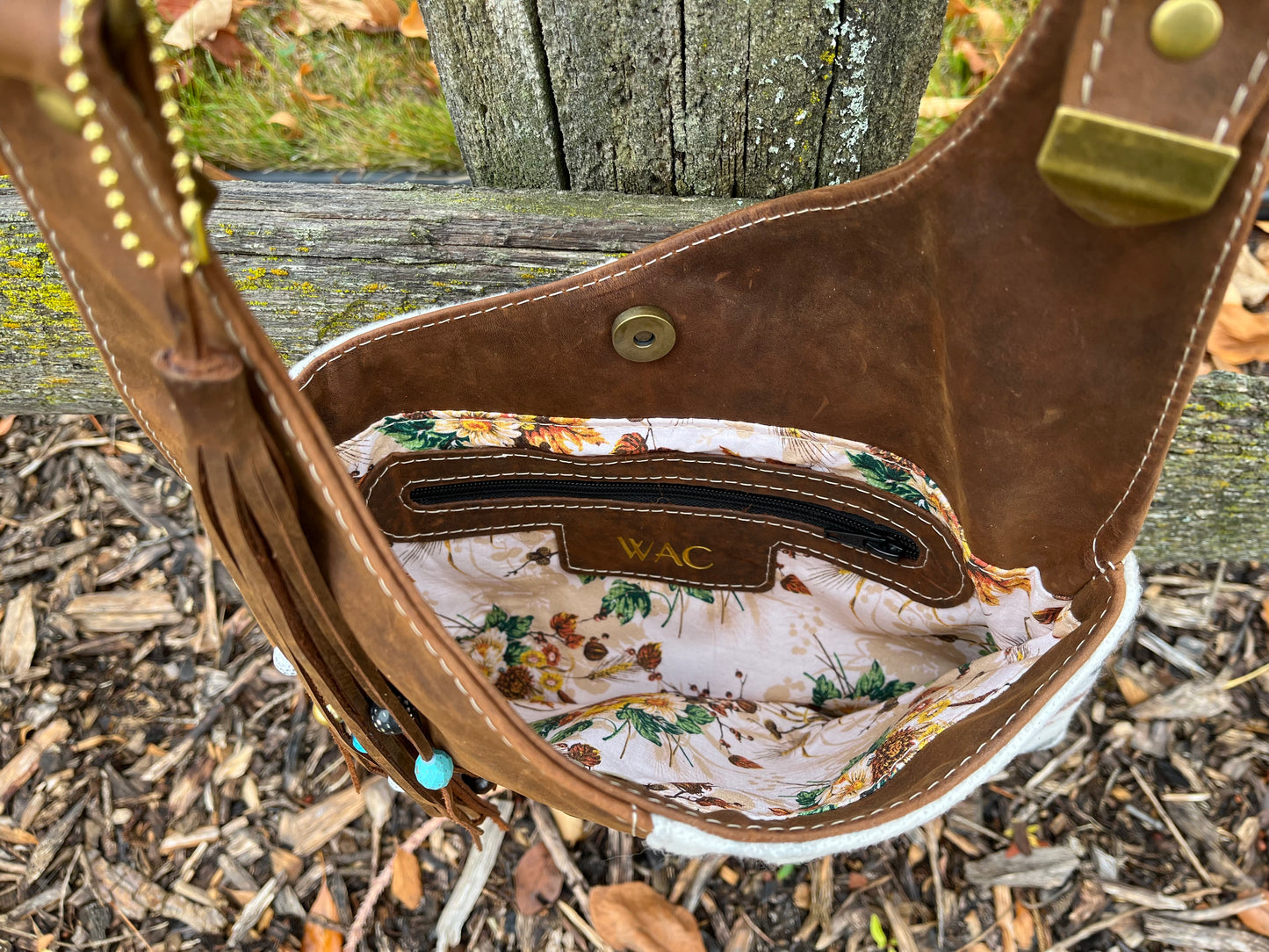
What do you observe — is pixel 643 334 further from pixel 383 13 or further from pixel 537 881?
pixel 383 13

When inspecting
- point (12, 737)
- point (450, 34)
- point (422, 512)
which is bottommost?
point (12, 737)

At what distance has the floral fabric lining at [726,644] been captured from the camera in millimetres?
974

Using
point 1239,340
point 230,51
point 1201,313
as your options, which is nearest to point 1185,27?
point 1201,313

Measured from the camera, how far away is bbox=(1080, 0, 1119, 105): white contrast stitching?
18.9 inches

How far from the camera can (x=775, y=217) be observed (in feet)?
2.67

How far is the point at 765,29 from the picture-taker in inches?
37.2

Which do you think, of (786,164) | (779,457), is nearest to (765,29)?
(786,164)

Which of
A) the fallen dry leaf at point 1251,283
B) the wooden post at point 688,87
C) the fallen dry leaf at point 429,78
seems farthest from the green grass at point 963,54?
the fallen dry leaf at point 429,78

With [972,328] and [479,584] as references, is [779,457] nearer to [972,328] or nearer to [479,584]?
[972,328]

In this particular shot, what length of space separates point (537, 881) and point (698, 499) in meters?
0.75

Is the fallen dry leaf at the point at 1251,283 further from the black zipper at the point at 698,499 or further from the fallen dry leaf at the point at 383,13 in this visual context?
the fallen dry leaf at the point at 383,13

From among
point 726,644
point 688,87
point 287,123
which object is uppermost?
point 688,87

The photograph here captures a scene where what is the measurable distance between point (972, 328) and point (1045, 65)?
9.1 inches

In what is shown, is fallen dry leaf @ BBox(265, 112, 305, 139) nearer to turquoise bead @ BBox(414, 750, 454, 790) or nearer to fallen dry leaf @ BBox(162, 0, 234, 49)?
fallen dry leaf @ BBox(162, 0, 234, 49)
